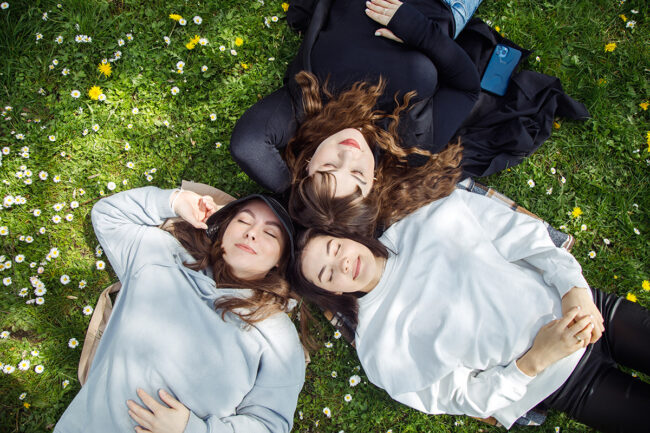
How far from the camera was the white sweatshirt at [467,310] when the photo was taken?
248 cm

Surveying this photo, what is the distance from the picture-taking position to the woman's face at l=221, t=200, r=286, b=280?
2.55 m

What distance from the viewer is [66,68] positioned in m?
3.43

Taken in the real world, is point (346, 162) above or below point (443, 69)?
below

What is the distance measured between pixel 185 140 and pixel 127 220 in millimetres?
878

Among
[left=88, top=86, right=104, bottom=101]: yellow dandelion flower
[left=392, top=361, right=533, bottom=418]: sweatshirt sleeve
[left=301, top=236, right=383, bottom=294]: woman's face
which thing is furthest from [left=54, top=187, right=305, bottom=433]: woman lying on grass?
[left=88, top=86, right=104, bottom=101]: yellow dandelion flower

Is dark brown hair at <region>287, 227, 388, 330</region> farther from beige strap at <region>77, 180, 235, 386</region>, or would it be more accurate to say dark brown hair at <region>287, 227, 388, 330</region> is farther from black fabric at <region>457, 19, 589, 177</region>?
beige strap at <region>77, 180, 235, 386</region>

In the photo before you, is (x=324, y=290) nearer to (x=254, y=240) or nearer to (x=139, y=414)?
(x=254, y=240)

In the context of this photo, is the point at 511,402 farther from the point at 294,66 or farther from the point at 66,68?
the point at 66,68

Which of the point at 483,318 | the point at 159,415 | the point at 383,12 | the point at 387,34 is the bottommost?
the point at 159,415

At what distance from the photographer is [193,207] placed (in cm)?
295

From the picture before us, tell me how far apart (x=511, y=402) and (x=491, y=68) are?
2.46 metres

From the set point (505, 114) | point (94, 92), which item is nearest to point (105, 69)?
point (94, 92)

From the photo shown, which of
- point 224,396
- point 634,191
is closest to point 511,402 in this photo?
point 224,396

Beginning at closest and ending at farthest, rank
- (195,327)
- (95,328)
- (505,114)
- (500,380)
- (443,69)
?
(500,380)
(195,327)
(443,69)
(95,328)
(505,114)
